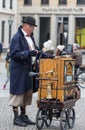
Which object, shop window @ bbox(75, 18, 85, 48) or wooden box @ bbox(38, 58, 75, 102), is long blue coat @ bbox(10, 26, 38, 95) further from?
shop window @ bbox(75, 18, 85, 48)

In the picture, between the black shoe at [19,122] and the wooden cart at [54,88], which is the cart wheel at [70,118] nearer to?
the wooden cart at [54,88]

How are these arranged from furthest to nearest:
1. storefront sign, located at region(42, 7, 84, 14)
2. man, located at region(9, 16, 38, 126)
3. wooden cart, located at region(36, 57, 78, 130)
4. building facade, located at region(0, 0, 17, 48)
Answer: storefront sign, located at region(42, 7, 84, 14), building facade, located at region(0, 0, 17, 48), man, located at region(9, 16, 38, 126), wooden cart, located at region(36, 57, 78, 130)

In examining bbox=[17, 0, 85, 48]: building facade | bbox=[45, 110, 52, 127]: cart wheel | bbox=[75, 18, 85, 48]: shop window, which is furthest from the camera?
bbox=[75, 18, 85, 48]: shop window

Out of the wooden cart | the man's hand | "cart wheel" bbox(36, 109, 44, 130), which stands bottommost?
"cart wheel" bbox(36, 109, 44, 130)

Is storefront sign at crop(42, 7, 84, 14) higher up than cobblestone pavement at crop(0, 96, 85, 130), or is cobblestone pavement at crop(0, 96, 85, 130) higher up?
→ storefront sign at crop(42, 7, 84, 14)

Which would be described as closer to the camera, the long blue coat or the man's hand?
the man's hand

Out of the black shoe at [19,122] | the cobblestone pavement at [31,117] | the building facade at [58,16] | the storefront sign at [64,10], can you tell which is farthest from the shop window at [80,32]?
the black shoe at [19,122]

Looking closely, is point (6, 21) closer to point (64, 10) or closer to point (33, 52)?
point (64, 10)

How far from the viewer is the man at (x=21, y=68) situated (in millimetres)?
10078

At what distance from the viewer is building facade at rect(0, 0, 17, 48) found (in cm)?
6100

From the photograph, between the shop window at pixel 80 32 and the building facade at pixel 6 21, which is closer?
the building facade at pixel 6 21

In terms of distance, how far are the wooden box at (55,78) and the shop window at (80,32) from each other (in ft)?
182

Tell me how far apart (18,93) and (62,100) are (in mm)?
897

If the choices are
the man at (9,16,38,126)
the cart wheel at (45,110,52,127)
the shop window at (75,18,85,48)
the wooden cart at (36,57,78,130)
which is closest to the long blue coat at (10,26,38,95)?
the man at (9,16,38,126)
